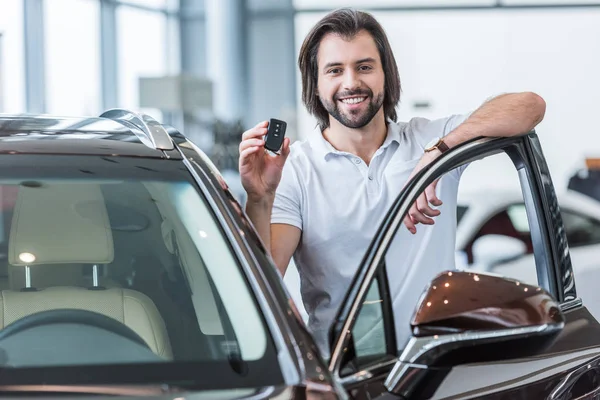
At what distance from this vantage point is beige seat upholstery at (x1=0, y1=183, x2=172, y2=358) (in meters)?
1.97

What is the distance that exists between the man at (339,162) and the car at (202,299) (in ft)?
0.60

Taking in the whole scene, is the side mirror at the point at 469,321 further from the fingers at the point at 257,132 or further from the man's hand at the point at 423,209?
the fingers at the point at 257,132

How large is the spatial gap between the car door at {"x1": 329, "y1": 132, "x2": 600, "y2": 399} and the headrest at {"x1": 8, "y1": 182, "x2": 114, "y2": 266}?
1.74 ft

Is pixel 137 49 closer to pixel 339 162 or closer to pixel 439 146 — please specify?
A: pixel 339 162

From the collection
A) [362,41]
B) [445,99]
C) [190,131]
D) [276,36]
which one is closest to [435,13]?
[445,99]

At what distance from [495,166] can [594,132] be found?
163 centimetres

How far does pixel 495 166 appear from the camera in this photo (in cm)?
1382

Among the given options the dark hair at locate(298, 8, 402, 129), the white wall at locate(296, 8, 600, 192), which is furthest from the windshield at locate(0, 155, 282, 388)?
the white wall at locate(296, 8, 600, 192)

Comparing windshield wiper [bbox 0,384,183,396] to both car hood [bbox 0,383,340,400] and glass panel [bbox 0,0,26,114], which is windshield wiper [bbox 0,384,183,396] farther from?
glass panel [bbox 0,0,26,114]

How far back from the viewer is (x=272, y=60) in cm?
1578

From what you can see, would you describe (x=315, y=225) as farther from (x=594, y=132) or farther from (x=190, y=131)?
(x=594, y=132)

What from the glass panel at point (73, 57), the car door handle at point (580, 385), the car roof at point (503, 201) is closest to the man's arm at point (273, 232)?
the car door handle at point (580, 385)

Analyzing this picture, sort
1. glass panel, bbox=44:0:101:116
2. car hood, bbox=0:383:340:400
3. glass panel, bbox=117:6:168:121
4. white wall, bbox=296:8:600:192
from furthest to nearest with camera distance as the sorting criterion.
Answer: white wall, bbox=296:8:600:192
glass panel, bbox=117:6:168:121
glass panel, bbox=44:0:101:116
car hood, bbox=0:383:340:400

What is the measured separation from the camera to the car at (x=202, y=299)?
4.95ft
